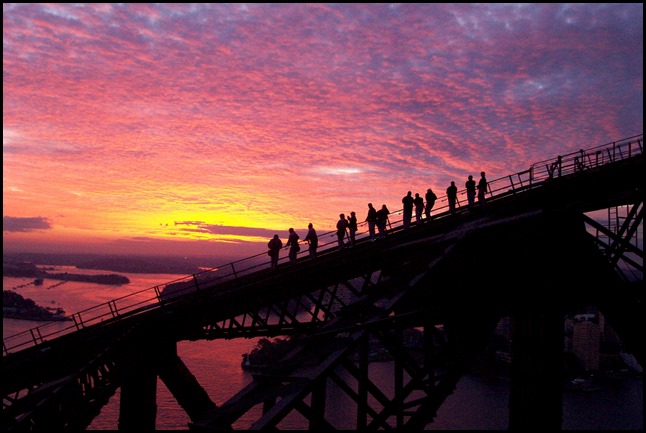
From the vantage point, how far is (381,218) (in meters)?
16.2

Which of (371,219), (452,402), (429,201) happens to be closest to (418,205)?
(429,201)

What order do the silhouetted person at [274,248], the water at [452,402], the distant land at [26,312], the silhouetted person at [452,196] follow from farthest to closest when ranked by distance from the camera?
the distant land at [26,312] < the water at [452,402] < the silhouetted person at [274,248] < the silhouetted person at [452,196]

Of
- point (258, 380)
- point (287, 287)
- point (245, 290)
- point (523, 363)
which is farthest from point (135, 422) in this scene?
point (523, 363)

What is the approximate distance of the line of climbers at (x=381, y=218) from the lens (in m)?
15.8

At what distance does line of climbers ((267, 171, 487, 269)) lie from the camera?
15.8 m

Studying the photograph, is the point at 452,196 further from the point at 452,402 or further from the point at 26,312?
the point at 26,312

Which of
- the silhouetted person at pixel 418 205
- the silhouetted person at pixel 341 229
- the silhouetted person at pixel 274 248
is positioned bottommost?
the silhouetted person at pixel 274 248

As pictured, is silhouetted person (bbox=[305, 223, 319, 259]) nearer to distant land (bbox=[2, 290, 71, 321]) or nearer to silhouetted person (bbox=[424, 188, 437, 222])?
silhouetted person (bbox=[424, 188, 437, 222])

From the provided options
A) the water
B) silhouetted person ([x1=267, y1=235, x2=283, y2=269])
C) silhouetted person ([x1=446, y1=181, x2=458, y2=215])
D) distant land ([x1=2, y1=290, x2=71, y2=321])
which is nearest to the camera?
silhouetted person ([x1=446, y1=181, x2=458, y2=215])

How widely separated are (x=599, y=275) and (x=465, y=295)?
2654mm

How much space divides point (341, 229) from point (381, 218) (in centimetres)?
177

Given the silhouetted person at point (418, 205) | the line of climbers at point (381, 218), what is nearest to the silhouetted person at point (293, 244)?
the line of climbers at point (381, 218)

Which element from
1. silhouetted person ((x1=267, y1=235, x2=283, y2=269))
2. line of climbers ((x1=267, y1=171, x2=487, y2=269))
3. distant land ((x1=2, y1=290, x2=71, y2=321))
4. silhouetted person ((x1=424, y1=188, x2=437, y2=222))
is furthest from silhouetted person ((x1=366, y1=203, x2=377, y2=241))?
distant land ((x1=2, y1=290, x2=71, y2=321))

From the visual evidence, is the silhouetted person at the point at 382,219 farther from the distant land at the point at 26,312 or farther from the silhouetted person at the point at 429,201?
→ the distant land at the point at 26,312
